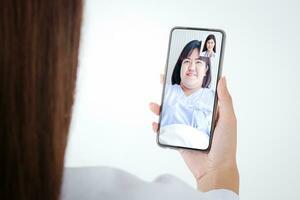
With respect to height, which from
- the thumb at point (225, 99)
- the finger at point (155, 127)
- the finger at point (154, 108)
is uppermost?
the thumb at point (225, 99)

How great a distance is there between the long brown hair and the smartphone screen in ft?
1.45

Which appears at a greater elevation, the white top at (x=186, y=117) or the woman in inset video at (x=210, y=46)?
the woman in inset video at (x=210, y=46)

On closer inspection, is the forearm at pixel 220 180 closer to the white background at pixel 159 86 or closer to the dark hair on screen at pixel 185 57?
the white background at pixel 159 86

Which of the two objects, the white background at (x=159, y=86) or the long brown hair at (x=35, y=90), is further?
the white background at (x=159, y=86)

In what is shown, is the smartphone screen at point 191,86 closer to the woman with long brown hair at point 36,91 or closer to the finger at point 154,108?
the finger at point 154,108

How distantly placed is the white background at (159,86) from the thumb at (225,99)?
0.03 feet

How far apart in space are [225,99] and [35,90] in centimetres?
48

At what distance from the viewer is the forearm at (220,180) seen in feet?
2.54

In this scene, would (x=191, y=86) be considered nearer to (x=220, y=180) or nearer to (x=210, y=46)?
(x=210, y=46)

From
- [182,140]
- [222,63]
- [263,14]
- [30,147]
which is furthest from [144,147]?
[30,147]

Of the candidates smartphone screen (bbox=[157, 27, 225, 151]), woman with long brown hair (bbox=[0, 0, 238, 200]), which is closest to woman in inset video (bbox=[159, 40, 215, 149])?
smartphone screen (bbox=[157, 27, 225, 151])

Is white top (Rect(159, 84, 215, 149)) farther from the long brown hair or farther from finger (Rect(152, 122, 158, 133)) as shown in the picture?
the long brown hair

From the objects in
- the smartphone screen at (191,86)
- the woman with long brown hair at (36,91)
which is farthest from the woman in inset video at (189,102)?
the woman with long brown hair at (36,91)

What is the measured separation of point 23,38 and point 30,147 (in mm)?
92
